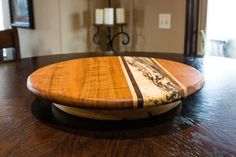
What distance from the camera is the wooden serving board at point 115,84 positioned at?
0.81 meters

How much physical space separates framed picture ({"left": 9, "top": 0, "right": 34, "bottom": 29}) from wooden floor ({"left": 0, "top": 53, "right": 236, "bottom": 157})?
214cm

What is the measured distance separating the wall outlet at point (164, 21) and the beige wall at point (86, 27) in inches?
1.5

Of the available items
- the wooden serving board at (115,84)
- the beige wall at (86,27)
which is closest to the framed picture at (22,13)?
the beige wall at (86,27)

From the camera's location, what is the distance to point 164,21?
2838 mm

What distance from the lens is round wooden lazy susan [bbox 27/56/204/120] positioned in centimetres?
82

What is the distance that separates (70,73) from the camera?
1096 mm

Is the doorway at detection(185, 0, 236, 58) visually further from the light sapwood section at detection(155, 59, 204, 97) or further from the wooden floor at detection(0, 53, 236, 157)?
the wooden floor at detection(0, 53, 236, 157)

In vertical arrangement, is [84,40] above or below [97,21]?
below

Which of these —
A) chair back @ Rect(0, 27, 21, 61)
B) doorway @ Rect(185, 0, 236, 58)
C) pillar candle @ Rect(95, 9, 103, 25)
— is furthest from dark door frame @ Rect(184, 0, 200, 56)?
chair back @ Rect(0, 27, 21, 61)

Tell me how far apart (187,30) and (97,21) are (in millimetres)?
841

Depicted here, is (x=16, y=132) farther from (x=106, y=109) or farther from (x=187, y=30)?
(x=187, y=30)

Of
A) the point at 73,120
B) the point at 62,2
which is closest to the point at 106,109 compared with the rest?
the point at 73,120

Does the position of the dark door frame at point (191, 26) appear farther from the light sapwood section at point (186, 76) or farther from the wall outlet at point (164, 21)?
the light sapwood section at point (186, 76)

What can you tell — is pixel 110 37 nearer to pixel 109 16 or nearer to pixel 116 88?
pixel 109 16
